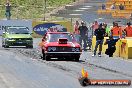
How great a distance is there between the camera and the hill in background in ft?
189

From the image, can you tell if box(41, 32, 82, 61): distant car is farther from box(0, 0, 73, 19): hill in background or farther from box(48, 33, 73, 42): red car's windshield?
box(0, 0, 73, 19): hill in background

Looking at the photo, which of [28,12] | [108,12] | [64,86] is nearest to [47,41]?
[64,86]

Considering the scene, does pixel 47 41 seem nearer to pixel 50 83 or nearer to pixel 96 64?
pixel 96 64

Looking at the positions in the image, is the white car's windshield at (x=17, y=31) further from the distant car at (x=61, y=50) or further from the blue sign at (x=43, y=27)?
the blue sign at (x=43, y=27)

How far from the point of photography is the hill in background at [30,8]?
57.7m

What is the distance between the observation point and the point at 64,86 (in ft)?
44.3

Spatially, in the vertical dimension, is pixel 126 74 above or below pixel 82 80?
below

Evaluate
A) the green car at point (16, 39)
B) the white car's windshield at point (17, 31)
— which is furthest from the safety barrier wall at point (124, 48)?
the white car's windshield at point (17, 31)

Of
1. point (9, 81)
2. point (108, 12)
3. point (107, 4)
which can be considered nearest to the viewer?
point (9, 81)

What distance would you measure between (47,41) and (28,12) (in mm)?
34905

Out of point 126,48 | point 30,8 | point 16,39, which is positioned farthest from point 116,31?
point 30,8

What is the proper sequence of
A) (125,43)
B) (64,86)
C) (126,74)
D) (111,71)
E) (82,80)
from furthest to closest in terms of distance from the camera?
(125,43)
(111,71)
(126,74)
(64,86)
(82,80)

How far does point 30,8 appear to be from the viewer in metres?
60.8

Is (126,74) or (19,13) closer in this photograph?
(126,74)
